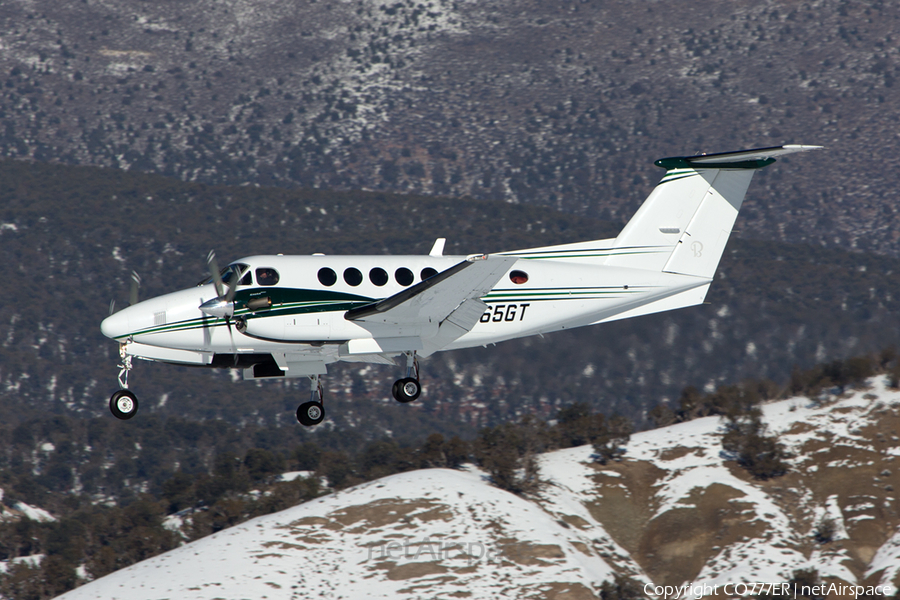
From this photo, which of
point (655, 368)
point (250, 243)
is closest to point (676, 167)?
point (655, 368)

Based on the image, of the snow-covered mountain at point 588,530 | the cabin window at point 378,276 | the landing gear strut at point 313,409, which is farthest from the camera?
the snow-covered mountain at point 588,530

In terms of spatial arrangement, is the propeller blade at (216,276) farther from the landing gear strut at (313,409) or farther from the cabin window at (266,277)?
the landing gear strut at (313,409)

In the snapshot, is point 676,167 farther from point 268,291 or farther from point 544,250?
point 268,291

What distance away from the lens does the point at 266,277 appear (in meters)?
24.5

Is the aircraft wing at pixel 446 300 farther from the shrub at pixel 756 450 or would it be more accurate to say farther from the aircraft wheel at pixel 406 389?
the shrub at pixel 756 450

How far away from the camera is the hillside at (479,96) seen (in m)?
149

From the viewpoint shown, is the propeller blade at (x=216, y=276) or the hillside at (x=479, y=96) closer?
the propeller blade at (x=216, y=276)

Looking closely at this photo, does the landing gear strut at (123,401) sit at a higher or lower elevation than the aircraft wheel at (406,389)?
higher

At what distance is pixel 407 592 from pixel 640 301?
695 inches

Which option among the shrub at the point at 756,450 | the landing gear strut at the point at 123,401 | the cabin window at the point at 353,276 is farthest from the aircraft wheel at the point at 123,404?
the shrub at the point at 756,450

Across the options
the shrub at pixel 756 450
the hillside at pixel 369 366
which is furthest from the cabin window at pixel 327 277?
the shrub at pixel 756 450

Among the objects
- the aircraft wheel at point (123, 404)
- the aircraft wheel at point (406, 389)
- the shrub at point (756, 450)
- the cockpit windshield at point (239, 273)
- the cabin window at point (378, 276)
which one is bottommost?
the shrub at point (756, 450)

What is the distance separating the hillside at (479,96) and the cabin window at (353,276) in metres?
119

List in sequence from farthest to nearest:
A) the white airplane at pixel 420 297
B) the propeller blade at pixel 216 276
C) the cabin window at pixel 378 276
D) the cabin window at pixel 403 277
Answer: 1. the cabin window at pixel 403 277
2. the cabin window at pixel 378 276
3. the white airplane at pixel 420 297
4. the propeller blade at pixel 216 276
